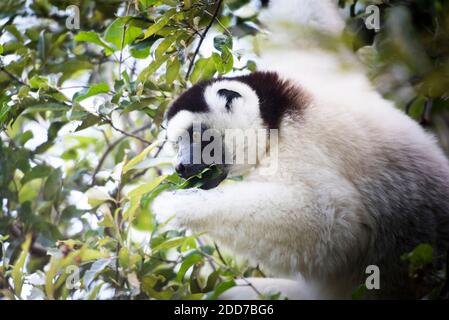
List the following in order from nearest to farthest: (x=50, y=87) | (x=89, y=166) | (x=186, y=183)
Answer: (x=186, y=183), (x=50, y=87), (x=89, y=166)

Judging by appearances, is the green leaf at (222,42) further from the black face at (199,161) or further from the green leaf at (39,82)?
the green leaf at (39,82)

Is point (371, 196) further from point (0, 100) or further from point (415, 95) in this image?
point (0, 100)

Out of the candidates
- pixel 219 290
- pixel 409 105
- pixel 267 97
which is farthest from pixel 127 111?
pixel 409 105

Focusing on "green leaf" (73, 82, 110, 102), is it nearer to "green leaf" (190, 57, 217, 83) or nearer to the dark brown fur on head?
the dark brown fur on head

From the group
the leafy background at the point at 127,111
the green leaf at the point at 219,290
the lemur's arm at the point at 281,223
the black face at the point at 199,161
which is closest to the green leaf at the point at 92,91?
the leafy background at the point at 127,111

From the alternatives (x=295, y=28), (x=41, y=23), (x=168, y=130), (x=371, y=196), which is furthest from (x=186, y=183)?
(x=41, y=23)

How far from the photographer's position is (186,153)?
8.04 ft

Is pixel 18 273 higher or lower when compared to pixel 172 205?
lower

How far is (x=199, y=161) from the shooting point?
7.97ft

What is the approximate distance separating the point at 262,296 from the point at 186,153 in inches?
31.4

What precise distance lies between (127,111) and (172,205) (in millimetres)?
497

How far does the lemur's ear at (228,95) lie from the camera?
2543mm

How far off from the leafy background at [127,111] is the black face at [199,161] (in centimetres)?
8

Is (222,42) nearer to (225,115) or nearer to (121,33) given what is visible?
(225,115)
